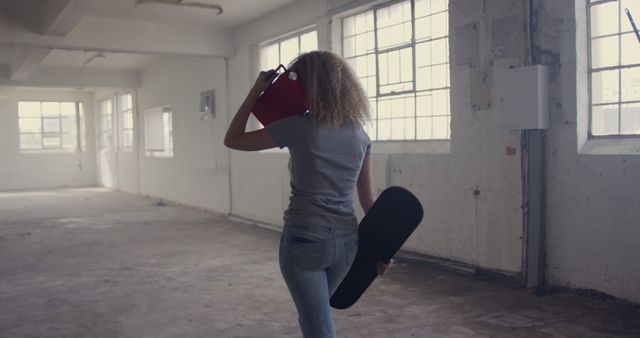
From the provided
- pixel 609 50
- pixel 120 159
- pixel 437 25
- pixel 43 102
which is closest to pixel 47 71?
pixel 120 159

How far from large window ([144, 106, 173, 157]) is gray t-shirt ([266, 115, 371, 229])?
10.6 meters

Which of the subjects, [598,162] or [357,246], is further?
[598,162]

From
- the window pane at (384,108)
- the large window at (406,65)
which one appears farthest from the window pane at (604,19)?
the window pane at (384,108)

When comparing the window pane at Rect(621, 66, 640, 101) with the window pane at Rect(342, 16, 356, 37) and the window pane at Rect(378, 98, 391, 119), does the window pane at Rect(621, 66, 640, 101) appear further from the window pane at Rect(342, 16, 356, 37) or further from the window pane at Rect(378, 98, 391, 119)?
the window pane at Rect(342, 16, 356, 37)

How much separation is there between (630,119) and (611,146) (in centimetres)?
21

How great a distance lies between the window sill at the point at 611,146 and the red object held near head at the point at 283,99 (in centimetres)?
287

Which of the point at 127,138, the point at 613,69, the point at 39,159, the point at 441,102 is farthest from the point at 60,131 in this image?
the point at 613,69

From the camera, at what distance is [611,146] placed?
3.91m

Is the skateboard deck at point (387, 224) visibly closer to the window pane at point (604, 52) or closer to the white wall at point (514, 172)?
the white wall at point (514, 172)

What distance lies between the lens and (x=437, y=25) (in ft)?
17.3

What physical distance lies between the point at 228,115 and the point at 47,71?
546 cm

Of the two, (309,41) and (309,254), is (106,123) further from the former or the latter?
(309,254)

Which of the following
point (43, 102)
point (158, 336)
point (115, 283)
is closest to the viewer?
point (158, 336)

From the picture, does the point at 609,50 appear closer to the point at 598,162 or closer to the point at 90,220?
the point at 598,162
